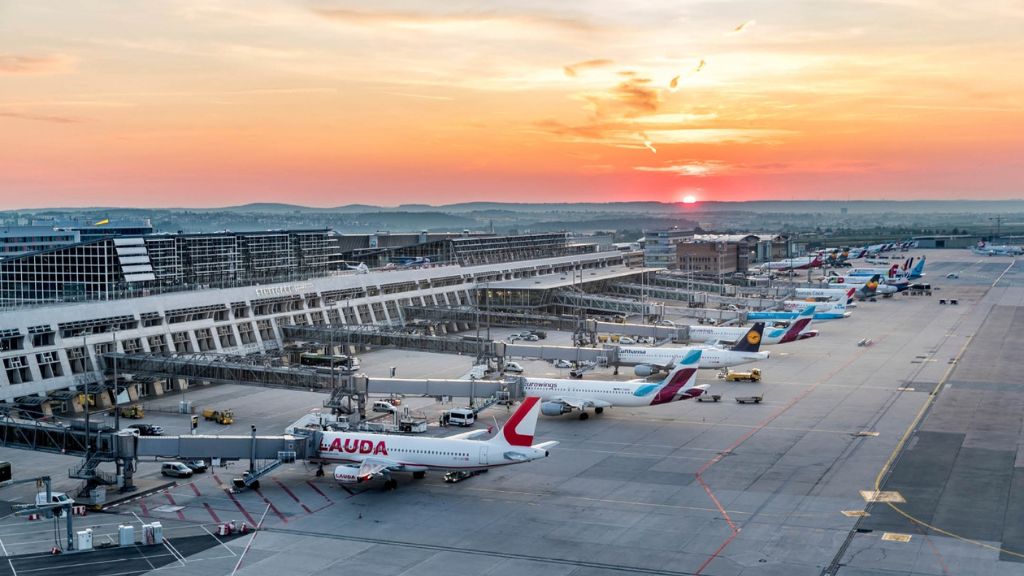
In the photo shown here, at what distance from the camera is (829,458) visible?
6291 centimetres

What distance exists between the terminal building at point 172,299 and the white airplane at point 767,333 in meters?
40.8

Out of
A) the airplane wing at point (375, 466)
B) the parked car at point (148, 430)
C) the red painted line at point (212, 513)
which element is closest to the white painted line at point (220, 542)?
the red painted line at point (212, 513)

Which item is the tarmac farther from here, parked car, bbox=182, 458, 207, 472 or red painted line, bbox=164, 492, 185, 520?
parked car, bbox=182, 458, 207, 472

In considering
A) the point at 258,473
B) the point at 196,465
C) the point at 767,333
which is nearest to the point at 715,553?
the point at 258,473

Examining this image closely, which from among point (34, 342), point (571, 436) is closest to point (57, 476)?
point (34, 342)

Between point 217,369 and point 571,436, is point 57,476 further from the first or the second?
point 571,436

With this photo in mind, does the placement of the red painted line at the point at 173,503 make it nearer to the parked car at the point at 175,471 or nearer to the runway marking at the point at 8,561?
the parked car at the point at 175,471

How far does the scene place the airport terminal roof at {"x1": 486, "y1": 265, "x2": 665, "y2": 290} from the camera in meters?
152

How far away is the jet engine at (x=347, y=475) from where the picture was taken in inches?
2201

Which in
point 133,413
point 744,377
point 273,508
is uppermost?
point 133,413

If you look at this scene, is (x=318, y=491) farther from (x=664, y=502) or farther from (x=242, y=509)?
(x=664, y=502)

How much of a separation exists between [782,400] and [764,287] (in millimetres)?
109129

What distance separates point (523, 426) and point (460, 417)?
62.6 ft

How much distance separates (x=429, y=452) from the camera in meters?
56.8
